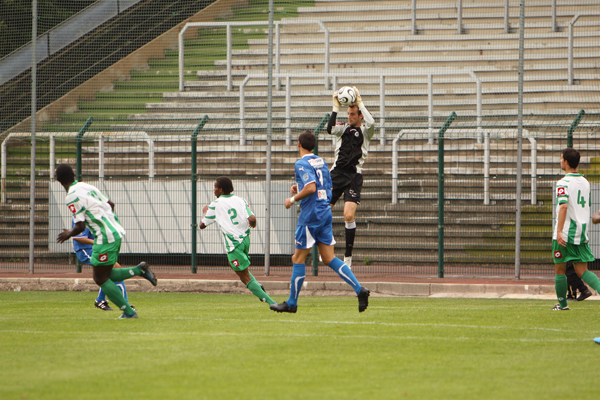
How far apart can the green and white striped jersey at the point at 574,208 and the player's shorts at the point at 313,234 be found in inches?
113

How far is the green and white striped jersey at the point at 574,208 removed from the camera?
918 cm

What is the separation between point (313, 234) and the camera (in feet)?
28.0

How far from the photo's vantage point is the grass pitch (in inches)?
208

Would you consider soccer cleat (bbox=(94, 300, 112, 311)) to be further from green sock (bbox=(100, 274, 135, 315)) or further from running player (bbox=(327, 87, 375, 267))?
running player (bbox=(327, 87, 375, 267))

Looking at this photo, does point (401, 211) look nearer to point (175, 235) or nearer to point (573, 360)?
point (175, 235)

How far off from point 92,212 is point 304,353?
3348 millimetres

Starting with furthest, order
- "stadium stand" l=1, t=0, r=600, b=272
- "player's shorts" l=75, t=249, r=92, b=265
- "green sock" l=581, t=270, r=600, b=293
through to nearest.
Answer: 1. "stadium stand" l=1, t=0, r=600, b=272
2. "player's shorts" l=75, t=249, r=92, b=265
3. "green sock" l=581, t=270, r=600, b=293

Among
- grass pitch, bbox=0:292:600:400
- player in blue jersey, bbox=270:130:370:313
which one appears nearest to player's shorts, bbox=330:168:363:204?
grass pitch, bbox=0:292:600:400

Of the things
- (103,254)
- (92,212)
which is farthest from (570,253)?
(92,212)

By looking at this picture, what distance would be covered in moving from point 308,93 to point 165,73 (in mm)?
4024

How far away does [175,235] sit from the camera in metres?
15.0

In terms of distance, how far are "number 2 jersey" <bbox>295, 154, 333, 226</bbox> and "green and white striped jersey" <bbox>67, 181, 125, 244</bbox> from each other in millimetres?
2179

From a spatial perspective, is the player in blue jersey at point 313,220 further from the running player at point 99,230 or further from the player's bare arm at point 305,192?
the running player at point 99,230

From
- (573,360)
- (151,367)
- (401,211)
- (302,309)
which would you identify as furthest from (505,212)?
(151,367)
